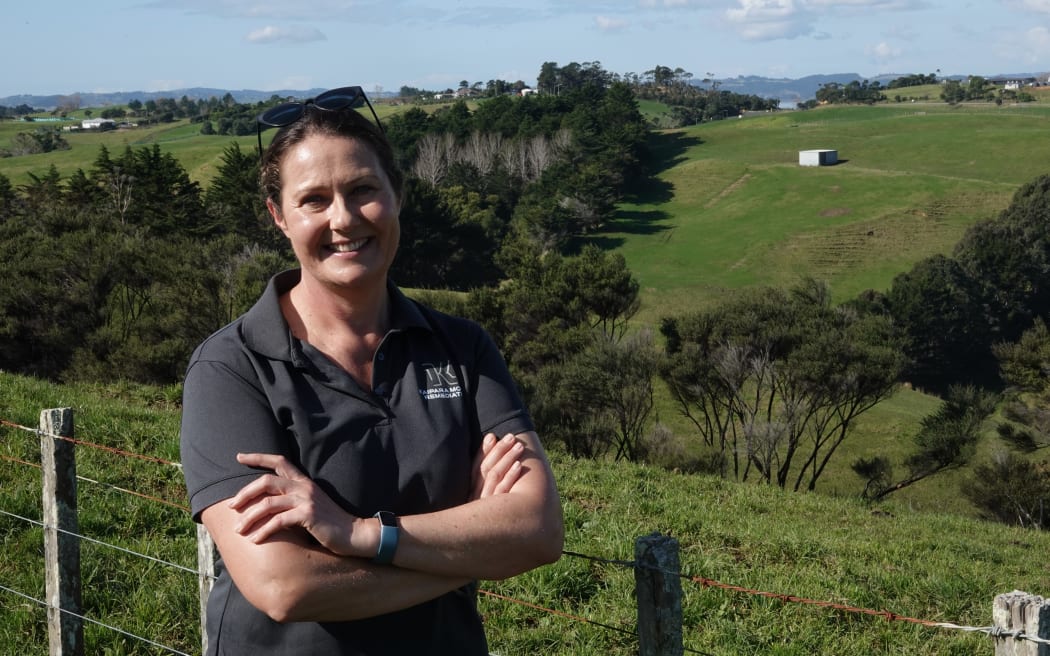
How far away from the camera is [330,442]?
7.06 feet

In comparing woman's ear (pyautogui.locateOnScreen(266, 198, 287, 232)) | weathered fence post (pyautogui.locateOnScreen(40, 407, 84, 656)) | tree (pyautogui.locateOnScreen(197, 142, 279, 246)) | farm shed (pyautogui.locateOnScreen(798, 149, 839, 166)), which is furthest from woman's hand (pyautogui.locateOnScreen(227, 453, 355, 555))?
farm shed (pyautogui.locateOnScreen(798, 149, 839, 166))

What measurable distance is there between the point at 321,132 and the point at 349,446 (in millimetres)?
736

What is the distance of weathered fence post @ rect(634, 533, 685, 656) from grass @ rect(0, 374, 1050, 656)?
13 cm

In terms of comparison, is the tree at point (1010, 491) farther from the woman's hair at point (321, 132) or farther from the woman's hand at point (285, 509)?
the woman's hand at point (285, 509)

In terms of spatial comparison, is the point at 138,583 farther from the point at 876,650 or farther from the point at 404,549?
the point at 876,650

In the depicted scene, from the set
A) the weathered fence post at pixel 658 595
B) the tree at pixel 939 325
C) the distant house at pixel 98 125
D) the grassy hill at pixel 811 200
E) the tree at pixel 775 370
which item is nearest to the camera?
the weathered fence post at pixel 658 595

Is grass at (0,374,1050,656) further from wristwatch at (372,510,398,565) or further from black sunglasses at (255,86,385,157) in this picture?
black sunglasses at (255,86,385,157)

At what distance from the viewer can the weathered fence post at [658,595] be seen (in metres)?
2.33

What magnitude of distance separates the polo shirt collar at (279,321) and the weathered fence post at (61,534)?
147 centimetres

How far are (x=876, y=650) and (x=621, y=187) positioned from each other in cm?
8268

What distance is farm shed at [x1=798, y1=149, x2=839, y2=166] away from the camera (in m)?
87.6

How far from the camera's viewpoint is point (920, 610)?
6109 mm

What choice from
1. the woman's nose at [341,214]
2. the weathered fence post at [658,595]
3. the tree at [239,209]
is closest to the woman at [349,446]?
the woman's nose at [341,214]

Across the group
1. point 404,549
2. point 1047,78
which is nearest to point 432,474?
point 404,549
